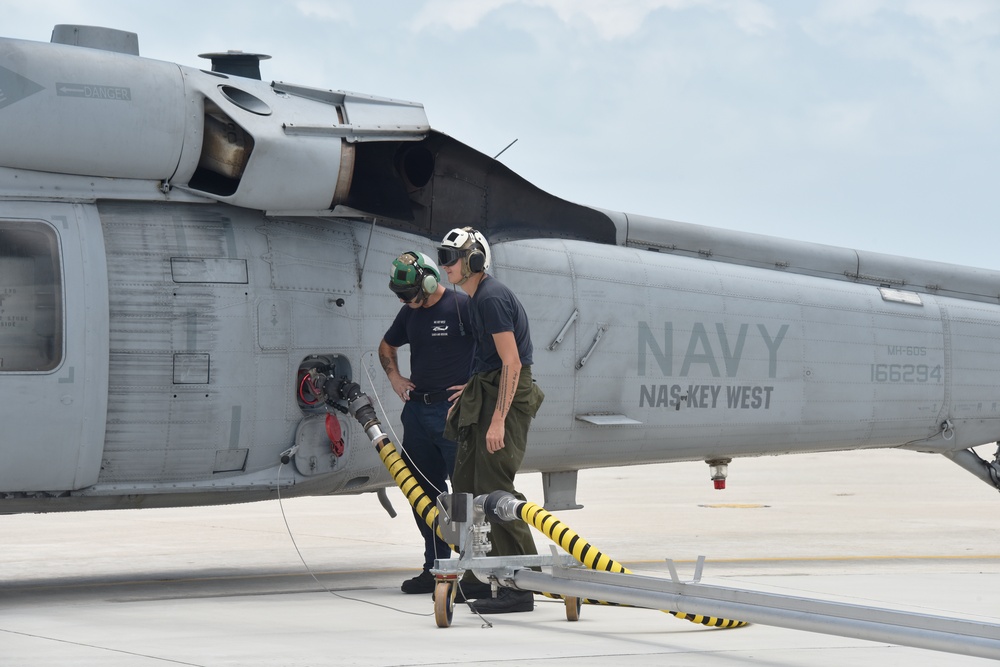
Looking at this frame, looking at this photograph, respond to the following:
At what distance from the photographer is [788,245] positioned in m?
10.3

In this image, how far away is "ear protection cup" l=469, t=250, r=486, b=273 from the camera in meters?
7.07

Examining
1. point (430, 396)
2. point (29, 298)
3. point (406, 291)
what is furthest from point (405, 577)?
point (29, 298)

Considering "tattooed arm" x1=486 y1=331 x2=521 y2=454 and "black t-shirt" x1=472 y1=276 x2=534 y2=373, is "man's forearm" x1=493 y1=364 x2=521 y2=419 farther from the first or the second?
"black t-shirt" x1=472 y1=276 x2=534 y2=373

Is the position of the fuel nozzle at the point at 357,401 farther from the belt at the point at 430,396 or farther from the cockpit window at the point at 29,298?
the cockpit window at the point at 29,298

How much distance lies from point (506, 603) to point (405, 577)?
224 centimetres

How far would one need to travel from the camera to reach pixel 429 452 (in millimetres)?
7754

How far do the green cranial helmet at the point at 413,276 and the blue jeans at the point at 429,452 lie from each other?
0.67 m

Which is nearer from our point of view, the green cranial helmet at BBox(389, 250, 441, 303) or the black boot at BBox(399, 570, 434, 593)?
the green cranial helmet at BBox(389, 250, 441, 303)

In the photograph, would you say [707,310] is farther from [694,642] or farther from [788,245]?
[694,642]

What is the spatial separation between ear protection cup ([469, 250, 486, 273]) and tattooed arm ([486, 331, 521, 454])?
40 centimetres

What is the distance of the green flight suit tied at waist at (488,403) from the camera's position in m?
7.04

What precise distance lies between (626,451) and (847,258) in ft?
9.01

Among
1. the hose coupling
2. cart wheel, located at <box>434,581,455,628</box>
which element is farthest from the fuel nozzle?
cart wheel, located at <box>434,581,455,628</box>

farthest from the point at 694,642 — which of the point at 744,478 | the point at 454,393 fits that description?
the point at 744,478
